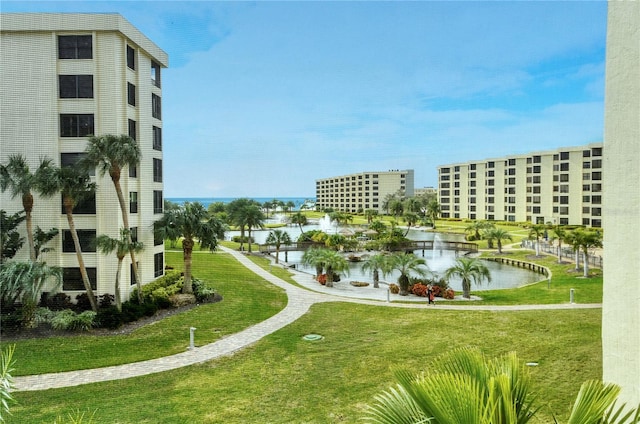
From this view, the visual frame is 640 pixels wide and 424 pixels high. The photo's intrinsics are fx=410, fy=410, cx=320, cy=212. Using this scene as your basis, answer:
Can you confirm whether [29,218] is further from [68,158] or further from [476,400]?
[476,400]

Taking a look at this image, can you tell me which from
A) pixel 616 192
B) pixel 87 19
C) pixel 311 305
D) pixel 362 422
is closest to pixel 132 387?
pixel 362 422

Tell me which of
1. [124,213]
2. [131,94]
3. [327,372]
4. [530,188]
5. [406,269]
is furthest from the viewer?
[530,188]

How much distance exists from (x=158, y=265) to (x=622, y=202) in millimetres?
23566

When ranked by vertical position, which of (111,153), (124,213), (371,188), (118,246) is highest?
(371,188)

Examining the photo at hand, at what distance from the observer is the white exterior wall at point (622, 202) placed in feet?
14.6

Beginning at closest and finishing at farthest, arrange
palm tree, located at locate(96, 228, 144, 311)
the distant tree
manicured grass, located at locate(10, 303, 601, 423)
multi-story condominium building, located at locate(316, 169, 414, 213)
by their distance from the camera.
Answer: manicured grass, located at locate(10, 303, 601, 423) < palm tree, located at locate(96, 228, 144, 311) < the distant tree < multi-story condominium building, located at locate(316, 169, 414, 213)

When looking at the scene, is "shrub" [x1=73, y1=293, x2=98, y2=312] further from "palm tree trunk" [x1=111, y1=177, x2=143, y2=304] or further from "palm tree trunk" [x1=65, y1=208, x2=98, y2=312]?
"palm tree trunk" [x1=111, y1=177, x2=143, y2=304]

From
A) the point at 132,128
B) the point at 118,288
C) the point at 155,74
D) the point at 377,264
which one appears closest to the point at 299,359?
the point at 118,288

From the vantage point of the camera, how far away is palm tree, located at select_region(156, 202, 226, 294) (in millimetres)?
21969

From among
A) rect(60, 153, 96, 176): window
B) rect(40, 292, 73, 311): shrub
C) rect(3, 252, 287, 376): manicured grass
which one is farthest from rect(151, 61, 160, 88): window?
rect(3, 252, 287, 376): manicured grass

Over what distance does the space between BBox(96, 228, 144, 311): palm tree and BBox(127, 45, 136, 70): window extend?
886cm

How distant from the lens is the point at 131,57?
2138cm

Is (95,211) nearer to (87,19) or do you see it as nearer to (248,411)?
(87,19)

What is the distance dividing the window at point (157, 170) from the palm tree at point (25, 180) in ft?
19.2
